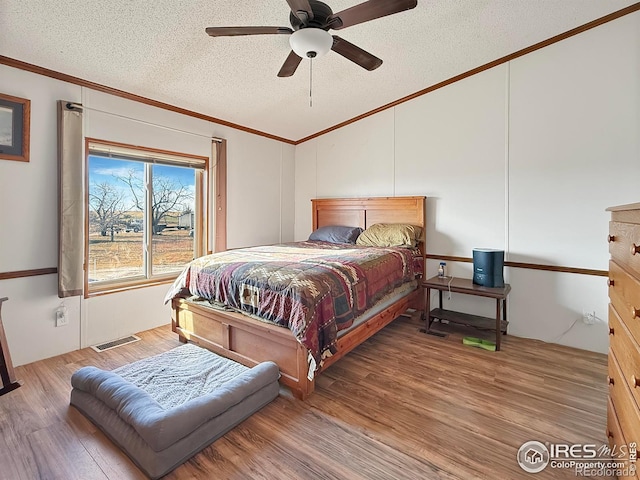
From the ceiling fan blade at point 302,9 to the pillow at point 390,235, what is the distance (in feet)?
8.11

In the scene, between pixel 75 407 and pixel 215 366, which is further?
pixel 215 366

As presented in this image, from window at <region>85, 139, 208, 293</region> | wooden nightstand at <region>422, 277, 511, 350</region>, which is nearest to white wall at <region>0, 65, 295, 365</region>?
window at <region>85, 139, 208, 293</region>

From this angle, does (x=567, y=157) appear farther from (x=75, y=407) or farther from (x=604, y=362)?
(x=75, y=407)

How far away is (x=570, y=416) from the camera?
1998 millimetres

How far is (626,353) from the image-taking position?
1.27 m

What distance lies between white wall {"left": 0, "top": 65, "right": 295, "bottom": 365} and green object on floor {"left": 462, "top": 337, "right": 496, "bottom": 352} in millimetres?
3253

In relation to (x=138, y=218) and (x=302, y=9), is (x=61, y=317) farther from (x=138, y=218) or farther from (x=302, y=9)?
(x=302, y=9)

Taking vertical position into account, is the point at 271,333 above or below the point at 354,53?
below

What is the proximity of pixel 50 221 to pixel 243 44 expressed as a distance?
7.43 feet

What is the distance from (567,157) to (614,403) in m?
2.42

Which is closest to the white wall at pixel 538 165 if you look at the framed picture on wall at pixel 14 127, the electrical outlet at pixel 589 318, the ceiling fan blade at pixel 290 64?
the electrical outlet at pixel 589 318

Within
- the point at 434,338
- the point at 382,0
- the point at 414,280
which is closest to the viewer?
the point at 382,0

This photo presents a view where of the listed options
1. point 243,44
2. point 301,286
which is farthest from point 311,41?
point 301,286

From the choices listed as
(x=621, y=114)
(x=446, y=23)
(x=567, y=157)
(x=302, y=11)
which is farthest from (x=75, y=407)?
(x=621, y=114)
